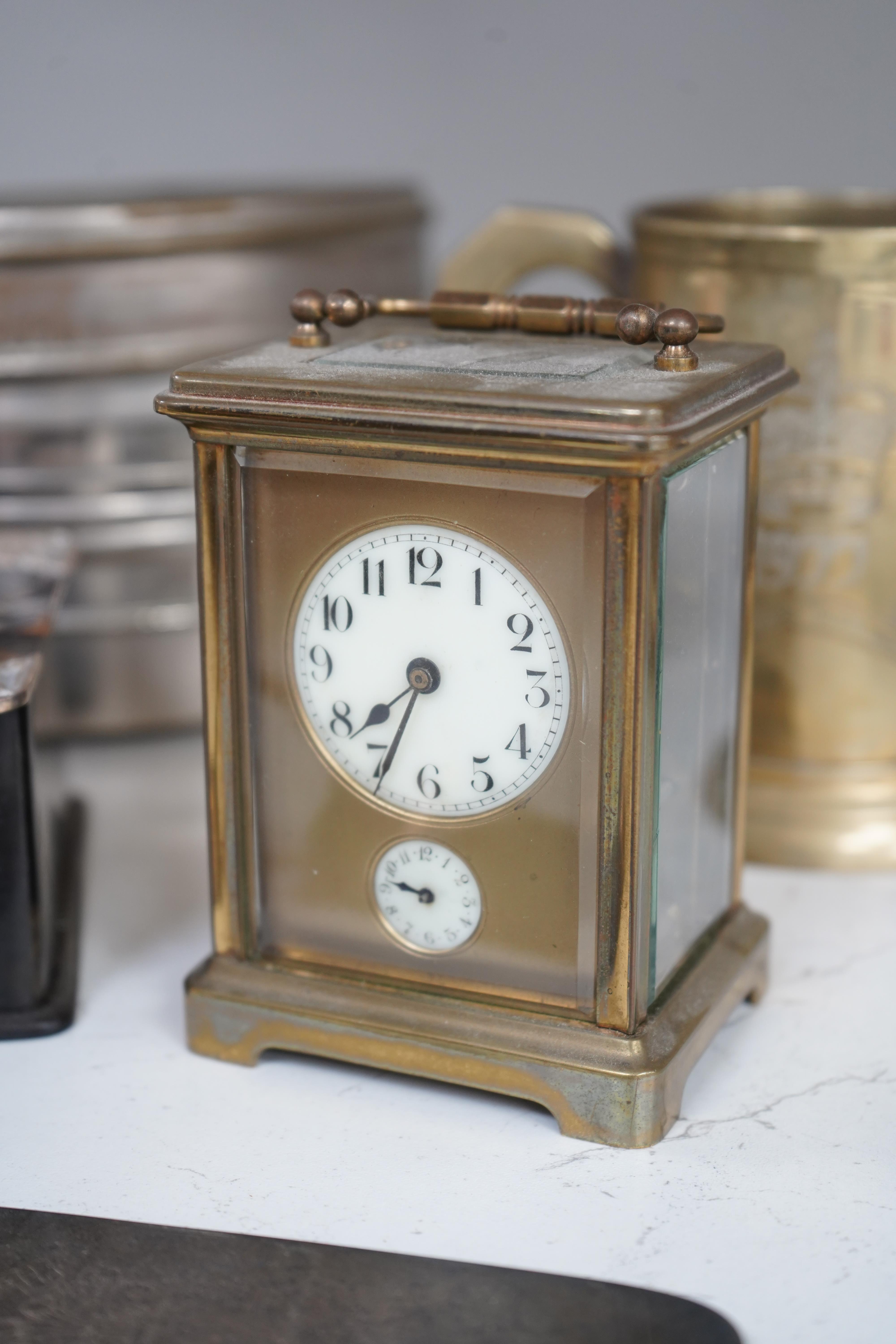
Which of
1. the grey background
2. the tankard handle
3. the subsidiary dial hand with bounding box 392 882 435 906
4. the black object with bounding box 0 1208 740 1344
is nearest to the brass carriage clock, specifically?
the subsidiary dial hand with bounding box 392 882 435 906

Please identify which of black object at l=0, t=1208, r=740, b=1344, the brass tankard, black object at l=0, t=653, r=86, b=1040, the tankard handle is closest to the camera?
black object at l=0, t=1208, r=740, b=1344

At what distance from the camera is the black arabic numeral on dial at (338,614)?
805 mm

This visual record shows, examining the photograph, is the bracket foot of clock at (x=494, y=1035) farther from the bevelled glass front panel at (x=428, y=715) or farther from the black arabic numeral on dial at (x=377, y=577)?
the black arabic numeral on dial at (x=377, y=577)

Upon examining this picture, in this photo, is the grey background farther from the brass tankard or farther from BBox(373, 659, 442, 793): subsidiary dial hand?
BBox(373, 659, 442, 793): subsidiary dial hand

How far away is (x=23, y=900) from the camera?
0.88m

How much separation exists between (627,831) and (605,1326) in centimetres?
22

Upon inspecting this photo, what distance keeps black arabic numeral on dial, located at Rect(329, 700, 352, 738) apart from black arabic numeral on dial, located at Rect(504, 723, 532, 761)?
88 millimetres

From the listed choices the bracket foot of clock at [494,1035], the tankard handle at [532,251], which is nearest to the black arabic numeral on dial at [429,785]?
the bracket foot of clock at [494,1035]

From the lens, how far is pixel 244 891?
34.0 inches

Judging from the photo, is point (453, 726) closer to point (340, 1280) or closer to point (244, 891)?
point (244, 891)

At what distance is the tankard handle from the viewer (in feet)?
3.65

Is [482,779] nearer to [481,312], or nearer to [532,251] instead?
[481,312]

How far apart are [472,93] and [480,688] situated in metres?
0.92

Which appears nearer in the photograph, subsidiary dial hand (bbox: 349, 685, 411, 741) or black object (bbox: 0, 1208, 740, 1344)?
black object (bbox: 0, 1208, 740, 1344)
